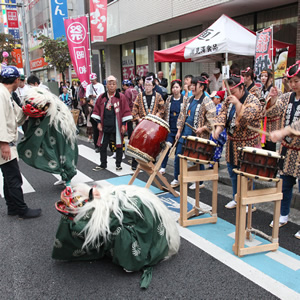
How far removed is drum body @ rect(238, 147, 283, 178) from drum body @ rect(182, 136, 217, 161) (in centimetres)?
64

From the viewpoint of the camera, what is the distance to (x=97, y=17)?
36.4 ft

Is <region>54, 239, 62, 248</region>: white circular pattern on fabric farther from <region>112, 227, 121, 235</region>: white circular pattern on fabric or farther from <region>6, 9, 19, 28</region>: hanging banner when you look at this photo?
<region>6, 9, 19, 28</region>: hanging banner

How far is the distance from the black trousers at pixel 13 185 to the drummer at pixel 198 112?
2493 mm

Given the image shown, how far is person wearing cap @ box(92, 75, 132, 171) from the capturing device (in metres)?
6.32

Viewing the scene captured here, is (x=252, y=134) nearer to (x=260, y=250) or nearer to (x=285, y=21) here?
(x=260, y=250)

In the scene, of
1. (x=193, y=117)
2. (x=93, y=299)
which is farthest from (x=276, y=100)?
(x=93, y=299)

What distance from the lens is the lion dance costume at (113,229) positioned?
2645 mm

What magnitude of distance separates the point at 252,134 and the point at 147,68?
1293 centimetres

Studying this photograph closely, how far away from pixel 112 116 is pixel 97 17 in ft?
21.1

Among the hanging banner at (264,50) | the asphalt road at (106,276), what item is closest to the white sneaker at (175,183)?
the asphalt road at (106,276)

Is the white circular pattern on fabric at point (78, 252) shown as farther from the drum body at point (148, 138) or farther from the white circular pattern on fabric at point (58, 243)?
the drum body at point (148, 138)

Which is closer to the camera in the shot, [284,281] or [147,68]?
[284,281]

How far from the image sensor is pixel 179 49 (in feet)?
28.8

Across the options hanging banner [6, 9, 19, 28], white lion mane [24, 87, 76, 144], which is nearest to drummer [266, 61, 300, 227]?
white lion mane [24, 87, 76, 144]
